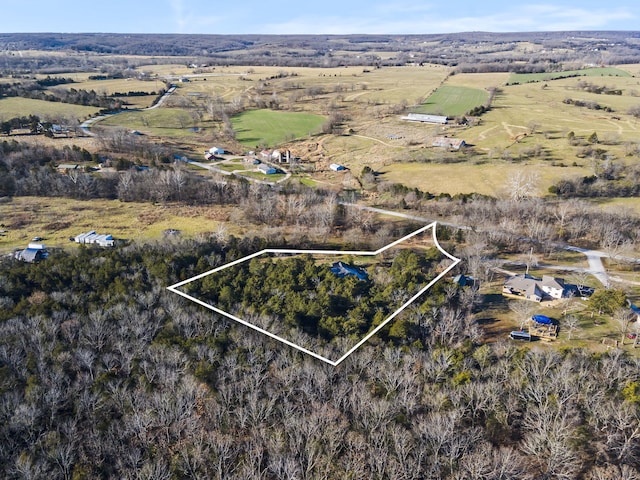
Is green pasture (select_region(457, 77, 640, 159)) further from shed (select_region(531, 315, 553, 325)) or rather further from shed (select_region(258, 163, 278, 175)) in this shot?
shed (select_region(531, 315, 553, 325))

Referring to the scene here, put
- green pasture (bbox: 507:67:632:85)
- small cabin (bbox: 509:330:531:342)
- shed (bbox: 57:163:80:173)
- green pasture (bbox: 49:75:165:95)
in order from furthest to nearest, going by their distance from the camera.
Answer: green pasture (bbox: 507:67:632:85)
green pasture (bbox: 49:75:165:95)
shed (bbox: 57:163:80:173)
small cabin (bbox: 509:330:531:342)

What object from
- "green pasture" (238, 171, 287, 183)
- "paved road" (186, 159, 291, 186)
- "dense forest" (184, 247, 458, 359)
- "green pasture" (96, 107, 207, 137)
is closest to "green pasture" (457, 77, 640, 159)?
"paved road" (186, 159, 291, 186)

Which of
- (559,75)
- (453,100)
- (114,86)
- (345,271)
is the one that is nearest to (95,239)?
(345,271)

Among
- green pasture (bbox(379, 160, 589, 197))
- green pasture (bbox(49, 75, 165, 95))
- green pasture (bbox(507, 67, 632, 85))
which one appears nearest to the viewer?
green pasture (bbox(379, 160, 589, 197))

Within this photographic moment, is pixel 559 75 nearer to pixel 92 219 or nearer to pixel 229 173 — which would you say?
pixel 229 173

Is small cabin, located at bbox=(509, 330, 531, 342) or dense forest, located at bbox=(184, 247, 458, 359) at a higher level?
dense forest, located at bbox=(184, 247, 458, 359)

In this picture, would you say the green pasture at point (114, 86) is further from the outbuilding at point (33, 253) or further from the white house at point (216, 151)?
the outbuilding at point (33, 253)

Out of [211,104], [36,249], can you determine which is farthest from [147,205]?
[211,104]

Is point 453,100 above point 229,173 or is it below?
above
